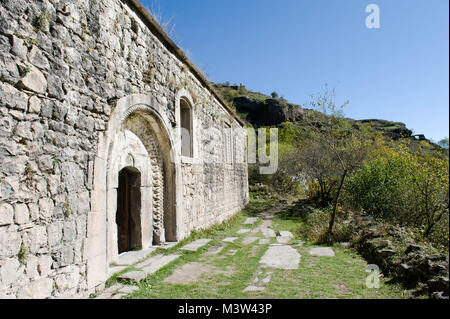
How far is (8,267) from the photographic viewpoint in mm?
2646

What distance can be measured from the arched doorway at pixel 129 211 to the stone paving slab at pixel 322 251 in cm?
355

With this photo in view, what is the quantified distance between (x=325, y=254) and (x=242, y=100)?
3847 centimetres

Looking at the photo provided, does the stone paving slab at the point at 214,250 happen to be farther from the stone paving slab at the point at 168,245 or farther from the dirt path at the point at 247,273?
the stone paving slab at the point at 168,245

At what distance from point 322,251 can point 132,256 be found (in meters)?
3.80

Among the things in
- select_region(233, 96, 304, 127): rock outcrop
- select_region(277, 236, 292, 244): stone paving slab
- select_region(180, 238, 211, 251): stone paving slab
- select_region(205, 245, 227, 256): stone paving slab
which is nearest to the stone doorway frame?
select_region(180, 238, 211, 251): stone paving slab

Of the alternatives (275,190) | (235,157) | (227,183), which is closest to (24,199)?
(227,183)

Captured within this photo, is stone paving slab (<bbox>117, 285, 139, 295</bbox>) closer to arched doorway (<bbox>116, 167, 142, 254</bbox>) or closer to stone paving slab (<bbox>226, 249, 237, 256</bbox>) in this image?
arched doorway (<bbox>116, 167, 142, 254</bbox>)

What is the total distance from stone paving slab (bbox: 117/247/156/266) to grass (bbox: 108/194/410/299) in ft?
0.68

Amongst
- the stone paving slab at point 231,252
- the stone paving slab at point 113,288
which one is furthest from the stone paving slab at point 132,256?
the stone paving slab at point 231,252

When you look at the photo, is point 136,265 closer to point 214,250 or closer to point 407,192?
point 214,250

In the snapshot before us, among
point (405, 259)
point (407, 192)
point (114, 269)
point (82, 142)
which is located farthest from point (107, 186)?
→ point (407, 192)

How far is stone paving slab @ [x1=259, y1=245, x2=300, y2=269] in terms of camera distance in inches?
197

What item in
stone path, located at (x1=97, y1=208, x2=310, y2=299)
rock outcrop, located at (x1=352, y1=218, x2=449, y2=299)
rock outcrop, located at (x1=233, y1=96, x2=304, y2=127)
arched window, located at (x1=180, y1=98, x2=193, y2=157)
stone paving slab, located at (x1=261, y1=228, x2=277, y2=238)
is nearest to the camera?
rock outcrop, located at (x1=352, y1=218, x2=449, y2=299)

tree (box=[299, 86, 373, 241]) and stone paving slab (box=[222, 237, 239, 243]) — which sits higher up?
tree (box=[299, 86, 373, 241])
